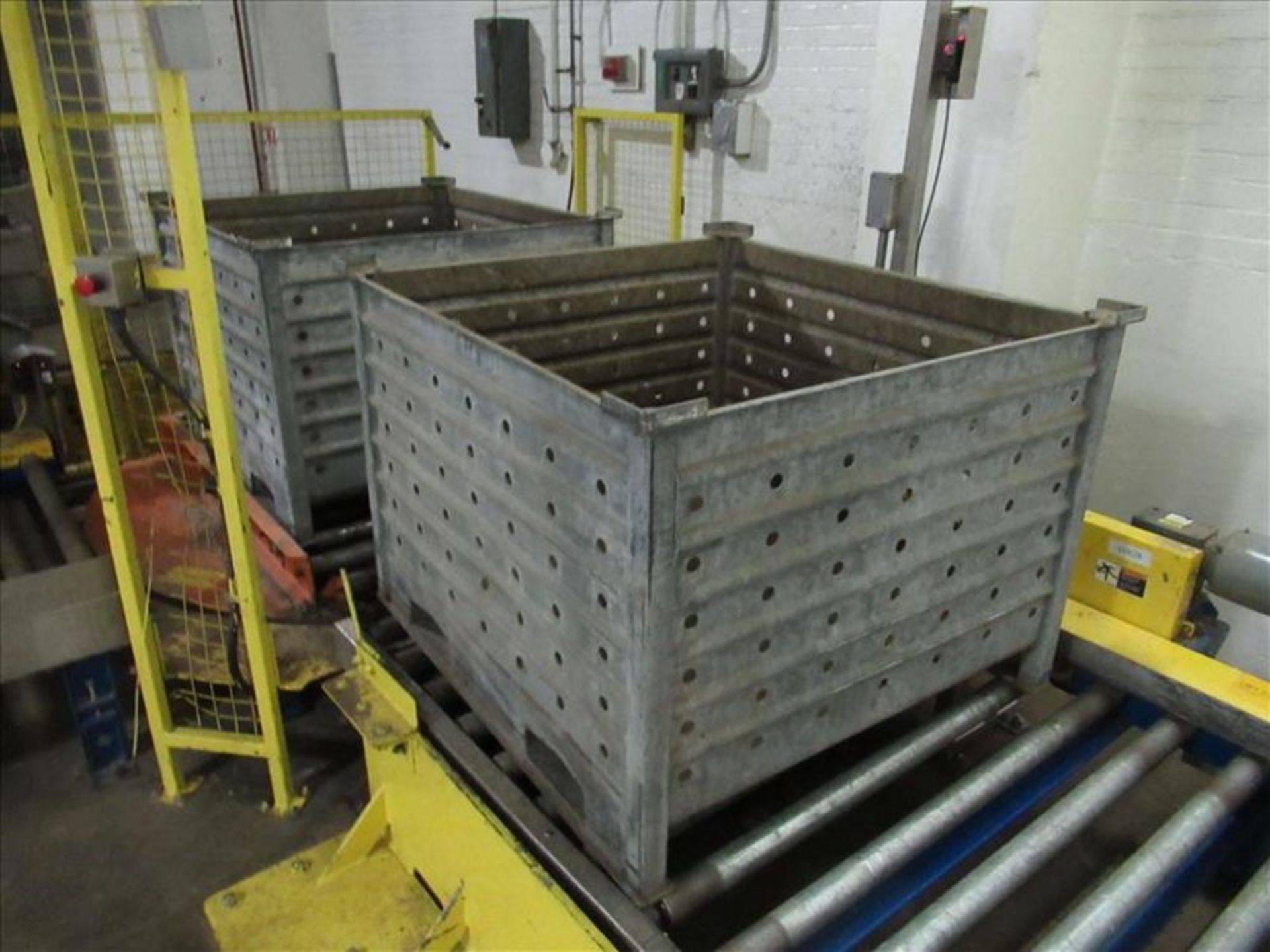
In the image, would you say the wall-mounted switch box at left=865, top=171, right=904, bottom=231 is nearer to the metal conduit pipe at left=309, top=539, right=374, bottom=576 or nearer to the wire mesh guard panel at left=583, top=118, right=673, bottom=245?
the metal conduit pipe at left=309, top=539, right=374, bottom=576

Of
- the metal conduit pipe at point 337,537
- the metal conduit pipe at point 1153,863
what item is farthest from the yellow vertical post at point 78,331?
the metal conduit pipe at point 1153,863

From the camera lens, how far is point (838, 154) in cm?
321

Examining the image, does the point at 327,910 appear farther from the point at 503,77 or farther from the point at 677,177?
the point at 503,77

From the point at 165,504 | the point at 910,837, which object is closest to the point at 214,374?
the point at 165,504

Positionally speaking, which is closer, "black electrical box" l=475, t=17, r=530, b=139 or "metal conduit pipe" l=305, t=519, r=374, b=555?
"metal conduit pipe" l=305, t=519, r=374, b=555

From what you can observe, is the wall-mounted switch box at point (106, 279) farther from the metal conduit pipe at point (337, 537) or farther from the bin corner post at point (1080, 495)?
the bin corner post at point (1080, 495)

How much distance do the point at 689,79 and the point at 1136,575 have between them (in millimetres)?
2725

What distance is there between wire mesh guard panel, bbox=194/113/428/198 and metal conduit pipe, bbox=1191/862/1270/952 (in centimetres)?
531

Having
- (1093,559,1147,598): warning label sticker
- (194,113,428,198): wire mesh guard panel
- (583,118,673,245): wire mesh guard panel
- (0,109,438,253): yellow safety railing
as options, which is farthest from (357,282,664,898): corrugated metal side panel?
(194,113,428,198): wire mesh guard panel

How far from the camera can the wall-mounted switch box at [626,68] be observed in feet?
12.9

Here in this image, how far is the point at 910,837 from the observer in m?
1.09

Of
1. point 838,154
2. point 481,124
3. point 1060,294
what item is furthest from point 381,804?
point 481,124

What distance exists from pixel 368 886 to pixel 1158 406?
2353mm

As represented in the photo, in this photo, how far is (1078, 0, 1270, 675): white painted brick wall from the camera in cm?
227
